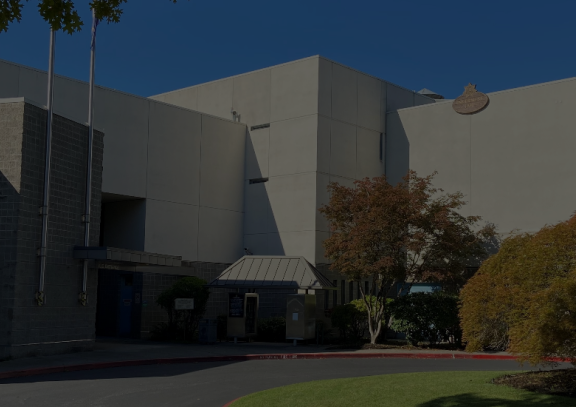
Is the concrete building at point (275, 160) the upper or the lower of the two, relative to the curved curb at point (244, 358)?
upper

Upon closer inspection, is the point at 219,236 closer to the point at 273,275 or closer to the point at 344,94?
the point at 273,275

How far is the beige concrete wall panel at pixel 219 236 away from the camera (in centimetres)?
3108

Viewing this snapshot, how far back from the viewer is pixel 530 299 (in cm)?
1323

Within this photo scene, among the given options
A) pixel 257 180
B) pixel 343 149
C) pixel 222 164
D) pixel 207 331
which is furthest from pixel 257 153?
pixel 207 331

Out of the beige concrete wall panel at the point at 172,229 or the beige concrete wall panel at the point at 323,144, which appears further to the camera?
the beige concrete wall panel at the point at 323,144

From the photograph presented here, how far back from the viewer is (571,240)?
13.5 metres

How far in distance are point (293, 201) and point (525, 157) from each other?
9325 mm

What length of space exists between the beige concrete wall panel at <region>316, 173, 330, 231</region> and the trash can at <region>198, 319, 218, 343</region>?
6376 millimetres

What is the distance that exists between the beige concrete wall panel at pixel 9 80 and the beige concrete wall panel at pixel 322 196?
11.8 metres

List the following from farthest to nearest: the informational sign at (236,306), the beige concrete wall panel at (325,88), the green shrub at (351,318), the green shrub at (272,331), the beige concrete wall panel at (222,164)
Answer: the beige concrete wall panel at (222,164), the beige concrete wall panel at (325,88), the green shrub at (272,331), the green shrub at (351,318), the informational sign at (236,306)

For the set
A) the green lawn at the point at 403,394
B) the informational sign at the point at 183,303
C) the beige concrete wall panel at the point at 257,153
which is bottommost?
the green lawn at the point at 403,394

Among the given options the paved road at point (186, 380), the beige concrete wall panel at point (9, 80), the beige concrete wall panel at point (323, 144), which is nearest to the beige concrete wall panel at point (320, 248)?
the beige concrete wall panel at point (323, 144)

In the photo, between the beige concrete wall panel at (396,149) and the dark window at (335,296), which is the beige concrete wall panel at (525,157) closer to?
the beige concrete wall panel at (396,149)

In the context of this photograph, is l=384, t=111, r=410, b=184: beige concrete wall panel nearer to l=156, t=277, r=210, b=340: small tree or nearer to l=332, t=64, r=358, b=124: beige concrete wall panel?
l=332, t=64, r=358, b=124: beige concrete wall panel
